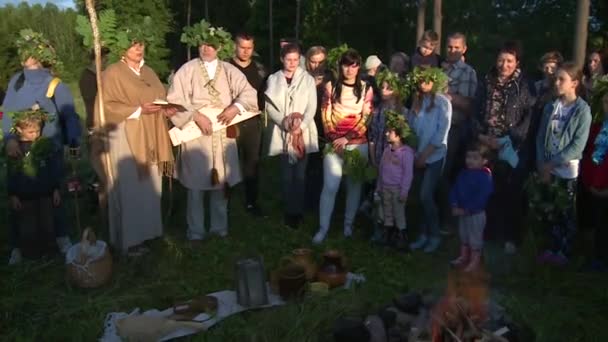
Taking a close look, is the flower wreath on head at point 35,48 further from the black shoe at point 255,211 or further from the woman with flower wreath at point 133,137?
the black shoe at point 255,211

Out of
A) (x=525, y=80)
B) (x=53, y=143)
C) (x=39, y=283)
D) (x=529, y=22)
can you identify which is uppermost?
(x=529, y=22)

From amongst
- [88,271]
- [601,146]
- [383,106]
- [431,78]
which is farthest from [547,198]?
[88,271]

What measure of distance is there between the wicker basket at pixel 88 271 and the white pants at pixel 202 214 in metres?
1.09

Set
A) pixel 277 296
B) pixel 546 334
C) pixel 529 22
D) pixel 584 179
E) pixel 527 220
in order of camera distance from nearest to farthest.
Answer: pixel 546 334 → pixel 277 296 → pixel 584 179 → pixel 527 220 → pixel 529 22

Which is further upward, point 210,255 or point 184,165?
point 184,165

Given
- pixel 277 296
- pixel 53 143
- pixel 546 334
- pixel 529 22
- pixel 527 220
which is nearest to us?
pixel 546 334

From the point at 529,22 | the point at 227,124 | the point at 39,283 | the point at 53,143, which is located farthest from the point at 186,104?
the point at 529,22

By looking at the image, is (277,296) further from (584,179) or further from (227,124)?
(584,179)

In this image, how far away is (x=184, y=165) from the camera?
18.2 feet

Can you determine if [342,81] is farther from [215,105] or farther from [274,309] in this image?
[274,309]

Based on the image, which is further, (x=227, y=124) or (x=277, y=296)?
(x=227, y=124)

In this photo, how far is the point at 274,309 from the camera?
419 centimetres

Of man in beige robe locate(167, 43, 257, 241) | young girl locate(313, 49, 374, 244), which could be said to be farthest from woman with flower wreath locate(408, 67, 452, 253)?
man in beige robe locate(167, 43, 257, 241)

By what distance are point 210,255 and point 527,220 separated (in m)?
3.19
